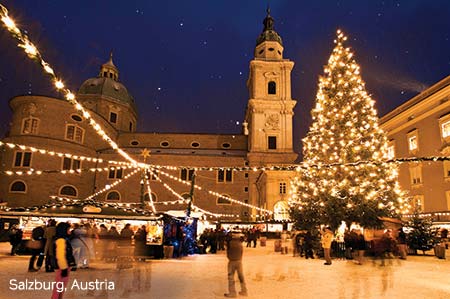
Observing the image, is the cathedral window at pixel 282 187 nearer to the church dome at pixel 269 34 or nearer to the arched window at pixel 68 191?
the church dome at pixel 269 34

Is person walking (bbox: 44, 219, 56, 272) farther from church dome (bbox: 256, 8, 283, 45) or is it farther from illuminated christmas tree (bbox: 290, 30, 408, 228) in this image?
church dome (bbox: 256, 8, 283, 45)

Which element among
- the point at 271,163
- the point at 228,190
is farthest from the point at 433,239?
the point at 228,190

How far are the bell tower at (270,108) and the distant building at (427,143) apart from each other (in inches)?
525

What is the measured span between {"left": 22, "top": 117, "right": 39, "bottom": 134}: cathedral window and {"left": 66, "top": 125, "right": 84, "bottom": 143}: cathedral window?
3.30 meters

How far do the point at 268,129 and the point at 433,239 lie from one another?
1038 inches

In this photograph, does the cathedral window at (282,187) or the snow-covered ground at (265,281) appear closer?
the snow-covered ground at (265,281)

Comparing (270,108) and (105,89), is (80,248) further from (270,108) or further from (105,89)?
(105,89)

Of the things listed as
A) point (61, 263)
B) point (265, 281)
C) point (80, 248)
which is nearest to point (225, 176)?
point (80, 248)

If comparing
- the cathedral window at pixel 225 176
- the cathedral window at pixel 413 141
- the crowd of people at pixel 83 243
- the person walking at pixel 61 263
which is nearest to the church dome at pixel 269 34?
the cathedral window at pixel 225 176

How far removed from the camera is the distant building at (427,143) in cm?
2474

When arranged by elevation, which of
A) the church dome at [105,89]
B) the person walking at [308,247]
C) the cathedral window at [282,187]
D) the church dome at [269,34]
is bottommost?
the person walking at [308,247]

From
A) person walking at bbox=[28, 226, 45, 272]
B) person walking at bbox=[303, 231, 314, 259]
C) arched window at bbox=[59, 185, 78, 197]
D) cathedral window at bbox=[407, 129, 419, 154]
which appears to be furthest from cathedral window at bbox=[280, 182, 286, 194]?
person walking at bbox=[28, 226, 45, 272]

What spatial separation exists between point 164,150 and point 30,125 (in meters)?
16.4

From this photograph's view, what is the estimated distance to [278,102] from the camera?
4200cm
